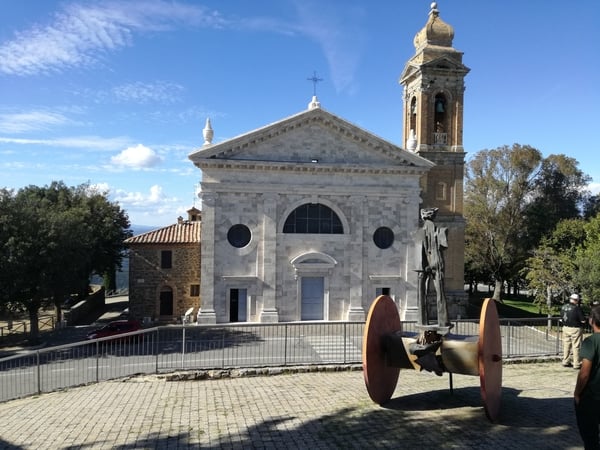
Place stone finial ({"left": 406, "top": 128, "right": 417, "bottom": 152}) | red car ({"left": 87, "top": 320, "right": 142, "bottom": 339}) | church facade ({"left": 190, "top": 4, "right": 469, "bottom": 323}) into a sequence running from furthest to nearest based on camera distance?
stone finial ({"left": 406, "top": 128, "right": 417, "bottom": 152})
church facade ({"left": 190, "top": 4, "right": 469, "bottom": 323})
red car ({"left": 87, "top": 320, "right": 142, "bottom": 339})

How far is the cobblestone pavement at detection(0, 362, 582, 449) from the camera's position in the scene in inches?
274

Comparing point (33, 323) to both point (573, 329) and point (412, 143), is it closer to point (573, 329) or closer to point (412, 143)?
point (412, 143)

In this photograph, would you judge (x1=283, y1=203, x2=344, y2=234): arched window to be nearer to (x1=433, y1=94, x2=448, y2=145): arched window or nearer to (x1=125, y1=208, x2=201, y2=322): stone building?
(x1=125, y1=208, x2=201, y2=322): stone building

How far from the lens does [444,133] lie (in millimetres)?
26594

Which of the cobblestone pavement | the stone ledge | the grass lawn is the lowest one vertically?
the grass lawn

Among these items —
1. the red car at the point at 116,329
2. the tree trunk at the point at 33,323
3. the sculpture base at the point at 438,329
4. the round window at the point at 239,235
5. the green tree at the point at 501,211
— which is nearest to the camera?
the sculpture base at the point at 438,329

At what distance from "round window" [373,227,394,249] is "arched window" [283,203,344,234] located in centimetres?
189

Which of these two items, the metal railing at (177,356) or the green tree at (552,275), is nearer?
the metal railing at (177,356)

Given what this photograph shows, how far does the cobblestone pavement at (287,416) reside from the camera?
6.96 m

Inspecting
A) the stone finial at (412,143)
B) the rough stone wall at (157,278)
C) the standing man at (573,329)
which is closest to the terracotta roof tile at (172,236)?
the rough stone wall at (157,278)

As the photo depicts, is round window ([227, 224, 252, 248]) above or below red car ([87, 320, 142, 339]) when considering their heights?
above

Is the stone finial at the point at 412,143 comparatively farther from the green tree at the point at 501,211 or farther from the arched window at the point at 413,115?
the green tree at the point at 501,211

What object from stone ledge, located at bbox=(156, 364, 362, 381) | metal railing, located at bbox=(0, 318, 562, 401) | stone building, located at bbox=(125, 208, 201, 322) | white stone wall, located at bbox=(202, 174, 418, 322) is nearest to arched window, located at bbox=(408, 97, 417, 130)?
white stone wall, located at bbox=(202, 174, 418, 322)

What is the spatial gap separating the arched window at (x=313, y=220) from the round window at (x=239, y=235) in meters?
1.84
